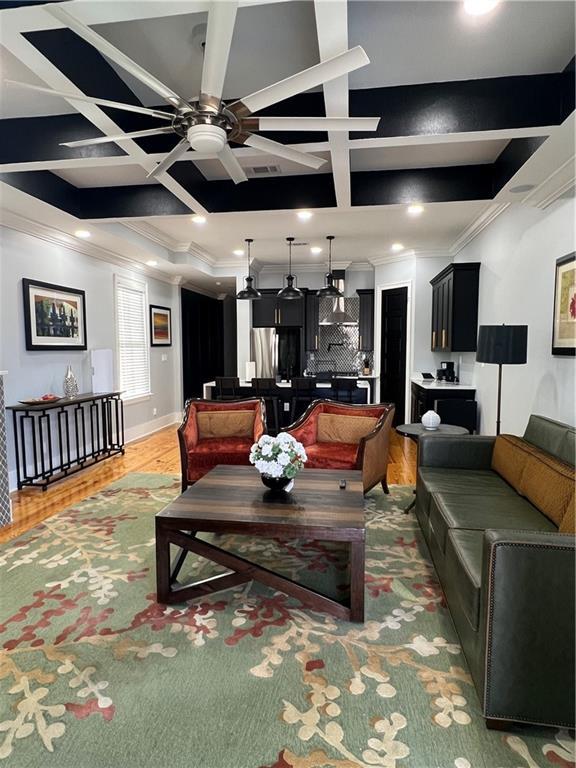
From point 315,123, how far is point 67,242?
13.1ft

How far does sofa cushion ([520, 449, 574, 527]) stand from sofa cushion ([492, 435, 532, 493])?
0.07 m

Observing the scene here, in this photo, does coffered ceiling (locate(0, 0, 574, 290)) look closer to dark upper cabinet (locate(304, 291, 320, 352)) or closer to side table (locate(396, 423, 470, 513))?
side table (locate(396, 423, 470, 513))

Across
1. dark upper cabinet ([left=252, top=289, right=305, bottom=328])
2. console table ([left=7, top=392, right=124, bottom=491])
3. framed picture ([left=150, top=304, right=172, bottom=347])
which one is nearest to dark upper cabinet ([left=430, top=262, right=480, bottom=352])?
dark upper cabinet ([left=252, top=289, right=305, bottom=328])

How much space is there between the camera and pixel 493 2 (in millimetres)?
1819

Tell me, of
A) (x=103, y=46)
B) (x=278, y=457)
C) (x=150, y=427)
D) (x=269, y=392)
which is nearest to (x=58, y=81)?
(x=103, y=46)

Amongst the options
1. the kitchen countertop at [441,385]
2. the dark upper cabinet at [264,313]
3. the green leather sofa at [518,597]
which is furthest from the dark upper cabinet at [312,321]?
the green leather sofa at [518,597]

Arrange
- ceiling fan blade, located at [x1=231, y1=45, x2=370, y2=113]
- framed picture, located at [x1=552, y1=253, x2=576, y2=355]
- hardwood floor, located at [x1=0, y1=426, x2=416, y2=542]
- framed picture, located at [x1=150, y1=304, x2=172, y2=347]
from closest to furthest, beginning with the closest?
1. ceiling fan blade, located at [x1=231, y1=45, x2=370, y2=113]
2. framed picture, located at [x1=552, y1=253, x2=576, y2=355]
3. hardwood floor, located at [x1=0, y1=426, x2=416, y2=542]
4. framed picture, located at [x1=150, y1=304, x2=172, y2=347]

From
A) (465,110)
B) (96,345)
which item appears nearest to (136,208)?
(96,345)

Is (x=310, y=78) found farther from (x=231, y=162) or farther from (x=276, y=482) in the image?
(x=276, y=482)

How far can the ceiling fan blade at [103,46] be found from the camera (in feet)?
4.78

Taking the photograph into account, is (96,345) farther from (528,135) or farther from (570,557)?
(570,557)

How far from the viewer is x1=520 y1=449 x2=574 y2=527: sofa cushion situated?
220 cm

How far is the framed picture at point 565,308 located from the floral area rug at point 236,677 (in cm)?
193

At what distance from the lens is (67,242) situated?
5000 mm
